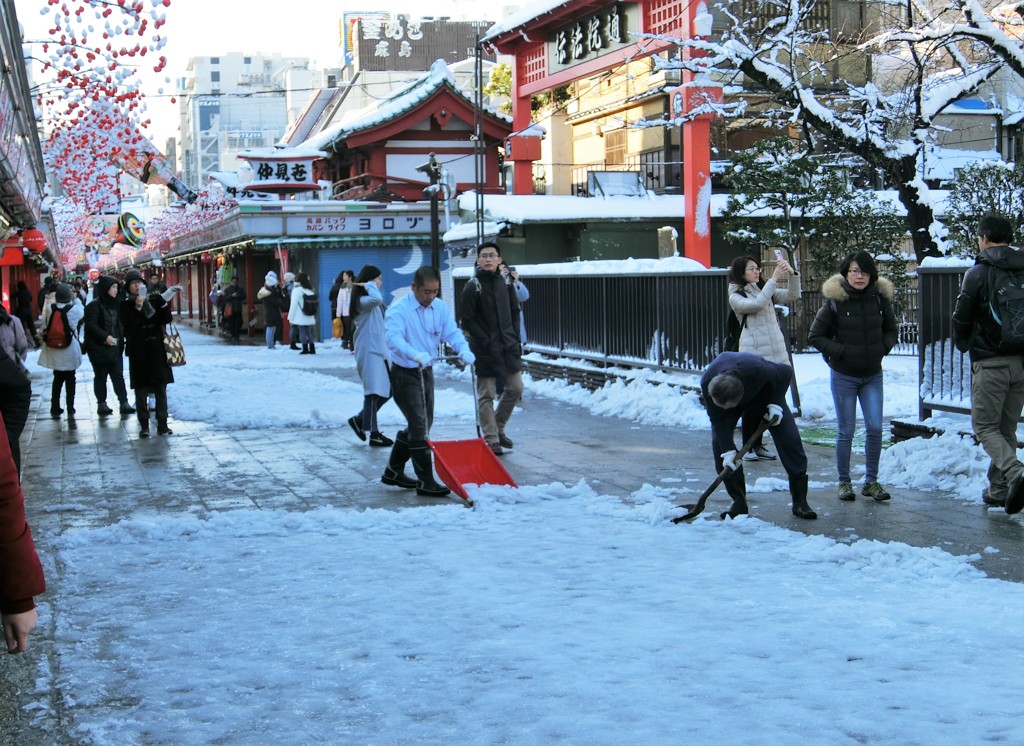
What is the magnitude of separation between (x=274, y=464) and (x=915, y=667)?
6901mm

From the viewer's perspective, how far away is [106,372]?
14.6 metres

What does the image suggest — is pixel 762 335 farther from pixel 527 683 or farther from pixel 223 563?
pixel 527 683

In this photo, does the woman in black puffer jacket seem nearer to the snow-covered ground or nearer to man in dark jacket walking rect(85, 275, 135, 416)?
the snow-covered ground

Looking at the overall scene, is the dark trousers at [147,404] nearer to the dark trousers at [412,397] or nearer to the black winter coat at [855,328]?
the dark trousers at [412,397]

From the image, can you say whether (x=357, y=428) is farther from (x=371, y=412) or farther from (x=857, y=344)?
(x=857, y=344)

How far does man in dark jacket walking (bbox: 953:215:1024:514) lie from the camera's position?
295 inches

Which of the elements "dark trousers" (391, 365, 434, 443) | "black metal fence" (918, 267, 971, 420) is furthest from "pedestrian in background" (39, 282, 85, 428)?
"black metal fence" (918, 267, 971, 420)

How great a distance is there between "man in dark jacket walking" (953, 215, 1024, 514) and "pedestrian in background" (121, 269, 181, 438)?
837 cm

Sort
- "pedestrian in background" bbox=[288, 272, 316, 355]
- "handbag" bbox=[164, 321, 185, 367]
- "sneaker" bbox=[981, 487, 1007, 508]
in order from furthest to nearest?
"pedestrian in background" bbox=[288, 272, 316, 355]
"handbag" bbox=[164, 321, 185, 367]
"sneaker" bbox=[981, 487, 1007, 508]

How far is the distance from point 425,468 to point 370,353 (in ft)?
10.4

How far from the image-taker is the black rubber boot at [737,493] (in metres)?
7.44

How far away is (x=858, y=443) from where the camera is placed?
10969 mm

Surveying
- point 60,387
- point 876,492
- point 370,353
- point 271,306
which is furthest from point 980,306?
point 271,306

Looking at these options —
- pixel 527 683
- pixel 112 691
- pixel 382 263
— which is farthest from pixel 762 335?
pixel 382 263
